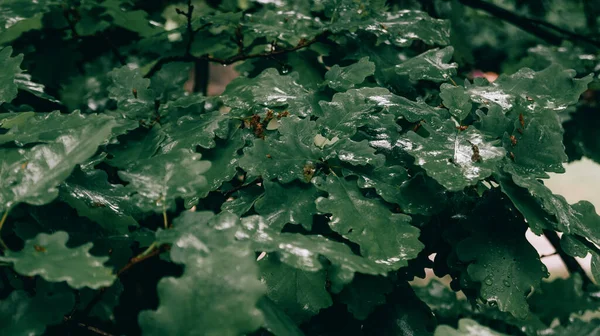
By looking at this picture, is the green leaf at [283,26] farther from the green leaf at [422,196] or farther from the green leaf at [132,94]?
the green leaf at [422,196]

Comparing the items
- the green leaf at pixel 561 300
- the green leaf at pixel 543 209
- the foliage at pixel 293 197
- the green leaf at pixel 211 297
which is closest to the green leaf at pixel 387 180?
the foliage at pixel 293 197

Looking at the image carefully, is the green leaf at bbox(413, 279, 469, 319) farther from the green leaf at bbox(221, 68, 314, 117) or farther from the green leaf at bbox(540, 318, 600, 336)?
the green leaf at bbox(221, 68, 314, 117)

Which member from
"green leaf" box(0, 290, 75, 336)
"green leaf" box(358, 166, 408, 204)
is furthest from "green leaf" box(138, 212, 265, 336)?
"green leaf" box(358, 166, 408, 204)

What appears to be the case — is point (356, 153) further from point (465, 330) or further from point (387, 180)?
point (465, 330)

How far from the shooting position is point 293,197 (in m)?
1.29

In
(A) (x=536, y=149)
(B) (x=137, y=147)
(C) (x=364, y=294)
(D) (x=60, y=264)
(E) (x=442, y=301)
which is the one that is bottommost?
(E) (x=442, y=301)

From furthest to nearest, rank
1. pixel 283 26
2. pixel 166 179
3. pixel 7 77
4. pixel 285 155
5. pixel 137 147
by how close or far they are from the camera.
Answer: pixel 283 26, pixel 137 147, pixel 7 77, pixel 285 155, pixel 166 179

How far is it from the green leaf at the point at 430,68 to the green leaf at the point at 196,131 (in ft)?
1.70

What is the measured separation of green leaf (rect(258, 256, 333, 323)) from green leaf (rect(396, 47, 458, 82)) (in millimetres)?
658

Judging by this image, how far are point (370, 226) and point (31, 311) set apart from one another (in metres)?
0.67

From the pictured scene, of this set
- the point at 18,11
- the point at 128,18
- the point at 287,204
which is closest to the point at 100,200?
the point at 287,204

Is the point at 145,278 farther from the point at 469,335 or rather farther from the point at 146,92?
the point at 469,335

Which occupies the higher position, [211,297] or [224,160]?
[211,297]

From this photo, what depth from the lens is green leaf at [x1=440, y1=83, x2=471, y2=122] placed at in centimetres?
140
